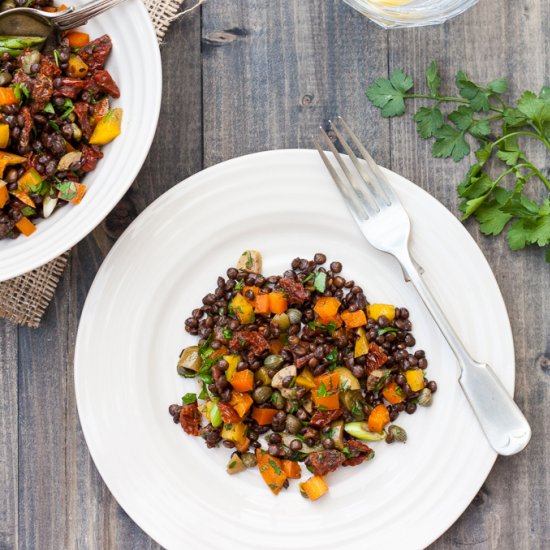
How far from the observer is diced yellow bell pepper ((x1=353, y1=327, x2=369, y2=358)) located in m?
2.35

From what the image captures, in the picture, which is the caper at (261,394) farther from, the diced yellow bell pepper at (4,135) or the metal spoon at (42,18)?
the metal spoon at (42,18)

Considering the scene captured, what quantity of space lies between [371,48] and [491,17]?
1.49 feet

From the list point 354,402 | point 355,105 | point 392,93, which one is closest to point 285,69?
point 355,105

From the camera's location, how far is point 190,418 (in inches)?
95.5

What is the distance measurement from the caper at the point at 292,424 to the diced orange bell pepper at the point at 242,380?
17 centimetres

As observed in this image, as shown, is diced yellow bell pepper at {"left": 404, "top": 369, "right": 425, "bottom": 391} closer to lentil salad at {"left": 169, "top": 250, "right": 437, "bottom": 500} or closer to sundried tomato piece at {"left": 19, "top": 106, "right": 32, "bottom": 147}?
lentil salad at {"left": 169, "top": 250, "right": 437, "bottom": 500}

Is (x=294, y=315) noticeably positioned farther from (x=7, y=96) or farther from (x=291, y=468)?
(x=7, y=96)

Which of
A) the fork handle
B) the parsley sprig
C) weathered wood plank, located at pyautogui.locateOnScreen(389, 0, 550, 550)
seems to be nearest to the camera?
the fork handle

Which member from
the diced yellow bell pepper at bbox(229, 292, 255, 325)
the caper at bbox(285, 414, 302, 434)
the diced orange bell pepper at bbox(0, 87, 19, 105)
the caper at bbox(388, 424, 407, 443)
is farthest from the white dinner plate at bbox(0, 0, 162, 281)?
the caper at bbox(388, 424, 407, 443)

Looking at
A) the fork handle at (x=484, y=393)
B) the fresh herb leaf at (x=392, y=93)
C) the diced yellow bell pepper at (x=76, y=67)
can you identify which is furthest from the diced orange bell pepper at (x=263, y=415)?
the diced yellow bell pepper at (x=76, y=67)

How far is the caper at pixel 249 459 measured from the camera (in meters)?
2.40

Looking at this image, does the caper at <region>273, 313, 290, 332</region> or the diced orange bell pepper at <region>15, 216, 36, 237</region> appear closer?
the diced orange bell pepper at <region>15, 216, 36, 237</region>

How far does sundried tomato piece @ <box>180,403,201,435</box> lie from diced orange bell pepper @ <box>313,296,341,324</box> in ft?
1.82

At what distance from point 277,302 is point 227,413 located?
0.41 m
